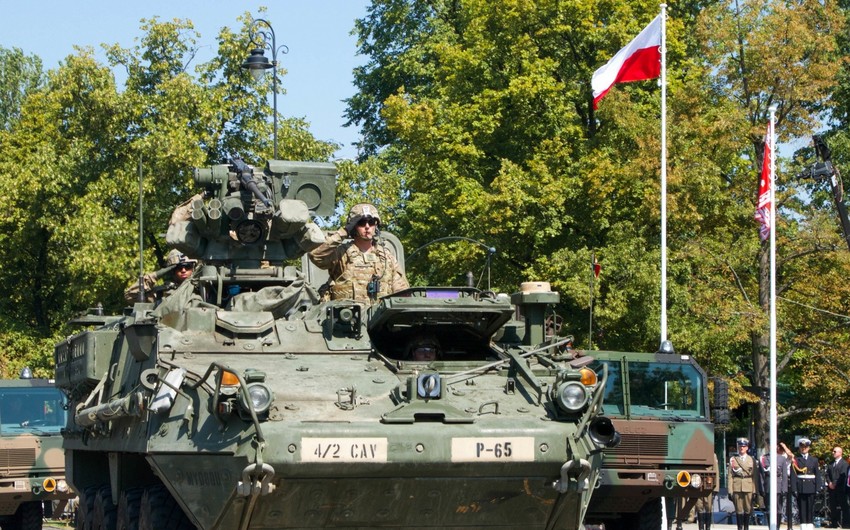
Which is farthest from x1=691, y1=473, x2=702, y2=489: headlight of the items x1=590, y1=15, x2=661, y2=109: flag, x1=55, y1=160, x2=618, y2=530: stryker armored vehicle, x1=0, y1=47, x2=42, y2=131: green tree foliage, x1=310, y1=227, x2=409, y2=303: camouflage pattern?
x1=0, y1=47, x2=42, y2=131: green tree foliage

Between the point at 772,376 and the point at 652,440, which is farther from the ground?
the point at 772,376

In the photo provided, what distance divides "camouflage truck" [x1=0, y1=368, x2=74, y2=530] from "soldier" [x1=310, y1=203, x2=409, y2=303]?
7086 millimetres

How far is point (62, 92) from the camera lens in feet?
111

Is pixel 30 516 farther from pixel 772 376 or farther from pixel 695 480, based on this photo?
pixel 772 376

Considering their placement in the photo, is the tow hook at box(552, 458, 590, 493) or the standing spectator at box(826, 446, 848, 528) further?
the standing spectator at box(826, 446, 848, 528)

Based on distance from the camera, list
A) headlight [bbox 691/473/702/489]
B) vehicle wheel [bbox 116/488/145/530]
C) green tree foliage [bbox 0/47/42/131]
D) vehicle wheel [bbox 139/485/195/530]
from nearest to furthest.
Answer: vehicle wheel [bbox 139/485/195/530] < vehicle wheel [bbox 116/488/145/530] < headlight [bbox 691/473/702/489] < green tree foliage [bbox 0/47/42/131]

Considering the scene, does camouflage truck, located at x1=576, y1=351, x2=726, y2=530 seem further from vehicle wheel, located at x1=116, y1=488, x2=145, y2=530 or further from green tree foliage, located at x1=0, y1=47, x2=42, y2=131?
green tree foliage, located at x1=0, y1=47, x2=42, y2=131

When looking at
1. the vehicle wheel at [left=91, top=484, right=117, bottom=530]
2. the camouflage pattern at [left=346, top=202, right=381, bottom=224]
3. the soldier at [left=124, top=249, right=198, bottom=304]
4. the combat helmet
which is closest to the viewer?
the vehicle wheel at [left=91, top=484, right=117, bottom=530]

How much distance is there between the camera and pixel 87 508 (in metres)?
16.9

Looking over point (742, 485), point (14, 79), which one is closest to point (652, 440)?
point (742, 485)

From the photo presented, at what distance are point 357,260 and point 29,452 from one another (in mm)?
8129

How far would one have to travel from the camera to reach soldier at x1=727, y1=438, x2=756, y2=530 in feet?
84.0

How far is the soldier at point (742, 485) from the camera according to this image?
25.6 metres

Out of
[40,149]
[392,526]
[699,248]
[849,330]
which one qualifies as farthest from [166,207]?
[392,526]
